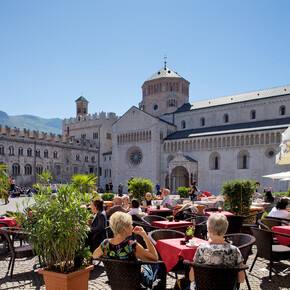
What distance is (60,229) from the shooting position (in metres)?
3.85

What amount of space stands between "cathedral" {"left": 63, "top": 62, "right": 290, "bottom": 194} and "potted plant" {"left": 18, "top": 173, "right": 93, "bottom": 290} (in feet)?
93.5

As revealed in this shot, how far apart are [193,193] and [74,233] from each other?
42.9ft

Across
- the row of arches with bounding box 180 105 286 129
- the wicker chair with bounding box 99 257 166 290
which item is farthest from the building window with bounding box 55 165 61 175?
the wicker chair with bounding box 99 257 166 290

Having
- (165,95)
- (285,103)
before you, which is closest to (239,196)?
(285,103)

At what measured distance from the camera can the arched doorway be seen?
36.7 m

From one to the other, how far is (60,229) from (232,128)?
109ft

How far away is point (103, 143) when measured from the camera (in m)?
49.1

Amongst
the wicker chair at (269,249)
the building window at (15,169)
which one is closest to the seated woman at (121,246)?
the wicker chair at (269,249)

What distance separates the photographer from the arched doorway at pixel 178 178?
36.7 metres

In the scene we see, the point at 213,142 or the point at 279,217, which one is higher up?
the point at 213,142

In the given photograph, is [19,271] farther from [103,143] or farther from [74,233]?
[103,143]

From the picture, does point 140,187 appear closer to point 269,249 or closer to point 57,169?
point 269,249

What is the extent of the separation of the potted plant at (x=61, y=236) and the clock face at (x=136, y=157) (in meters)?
35.5

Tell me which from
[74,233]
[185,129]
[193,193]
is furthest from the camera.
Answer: [185,129]
